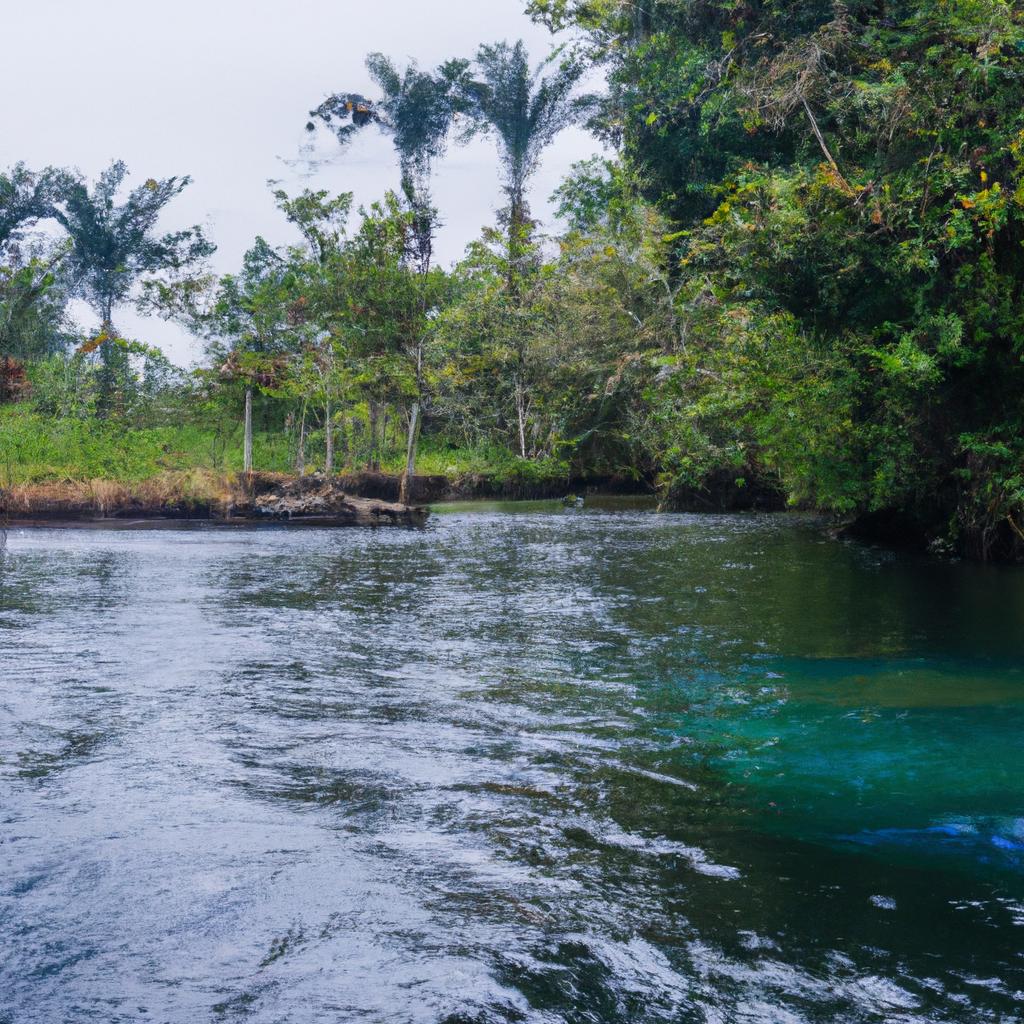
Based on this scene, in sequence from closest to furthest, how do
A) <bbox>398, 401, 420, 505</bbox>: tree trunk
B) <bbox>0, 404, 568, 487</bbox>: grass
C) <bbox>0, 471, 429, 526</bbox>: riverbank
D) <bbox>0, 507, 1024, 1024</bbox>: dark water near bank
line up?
<bbox>0, 507, 1024, 1024</bbox>: dark water near bank, <bbox>0, 471, 429, 526</bbox>: riverbank, <bbox>0, 404, 568, 487</bbox>: grass, <bbox>398, 401, 420, 505</bbox>: tree trunk

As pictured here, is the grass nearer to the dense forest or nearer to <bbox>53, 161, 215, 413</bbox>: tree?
the dense forest

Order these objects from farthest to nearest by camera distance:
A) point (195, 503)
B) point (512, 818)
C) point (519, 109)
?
point (519, 109) → point (195, 503) → point (512, 818)

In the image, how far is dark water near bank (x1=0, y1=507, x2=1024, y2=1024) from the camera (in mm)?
3193

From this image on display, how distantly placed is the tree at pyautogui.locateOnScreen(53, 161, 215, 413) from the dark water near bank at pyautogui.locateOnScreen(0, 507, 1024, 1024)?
Answer: 124ft

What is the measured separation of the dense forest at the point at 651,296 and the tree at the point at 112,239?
128 millimetres

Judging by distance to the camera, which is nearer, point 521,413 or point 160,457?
point 160,457

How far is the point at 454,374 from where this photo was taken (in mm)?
33812

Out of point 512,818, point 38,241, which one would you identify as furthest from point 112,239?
point 512,818

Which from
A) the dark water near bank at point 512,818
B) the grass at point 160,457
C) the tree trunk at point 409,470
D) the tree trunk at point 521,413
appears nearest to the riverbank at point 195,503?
the grass at point 160,457

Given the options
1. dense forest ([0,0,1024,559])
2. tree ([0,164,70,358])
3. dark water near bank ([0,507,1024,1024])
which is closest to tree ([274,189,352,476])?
dense forest ([0,0,1024,559])

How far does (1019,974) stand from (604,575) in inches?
427

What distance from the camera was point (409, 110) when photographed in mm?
44469

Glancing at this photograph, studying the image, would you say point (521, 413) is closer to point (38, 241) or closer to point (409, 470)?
point (409, 470)

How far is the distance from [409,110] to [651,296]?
19.9 m
